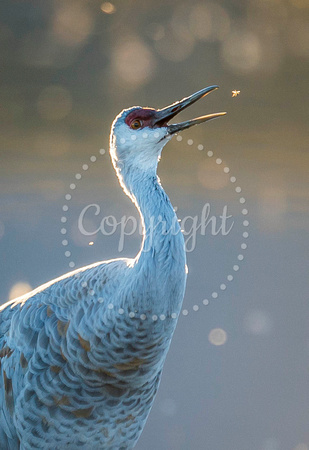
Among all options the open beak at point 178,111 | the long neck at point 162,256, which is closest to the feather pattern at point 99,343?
the long neck at point 162,256

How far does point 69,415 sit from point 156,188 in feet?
3.42

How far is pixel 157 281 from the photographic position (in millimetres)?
1929

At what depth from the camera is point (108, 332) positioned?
1.99 metres

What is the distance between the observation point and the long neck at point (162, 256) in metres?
1.93

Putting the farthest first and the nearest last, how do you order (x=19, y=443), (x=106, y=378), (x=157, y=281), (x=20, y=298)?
(x=20, y=298)
(x=19, y=443)
(x=106, y=378)
(x=157, y=281)

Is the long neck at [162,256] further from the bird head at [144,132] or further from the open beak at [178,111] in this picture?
the open beak at [178,111]

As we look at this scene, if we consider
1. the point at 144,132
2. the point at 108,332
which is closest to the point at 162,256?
the point at 108,332

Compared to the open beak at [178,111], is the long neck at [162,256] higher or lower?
lower

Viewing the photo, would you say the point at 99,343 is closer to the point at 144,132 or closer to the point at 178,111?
the point at 144,132

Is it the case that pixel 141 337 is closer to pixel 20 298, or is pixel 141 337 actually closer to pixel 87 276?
pixel 87 276

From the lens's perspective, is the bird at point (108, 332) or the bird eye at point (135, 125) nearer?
the bird at point (108, 332)

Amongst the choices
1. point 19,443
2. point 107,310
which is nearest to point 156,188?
point 107,310

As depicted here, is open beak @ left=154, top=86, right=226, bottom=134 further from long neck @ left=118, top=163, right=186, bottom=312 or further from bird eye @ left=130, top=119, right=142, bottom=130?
long neck @ left=118, top=163, right=186, bottom=312

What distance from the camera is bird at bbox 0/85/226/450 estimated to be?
1.95 metres
